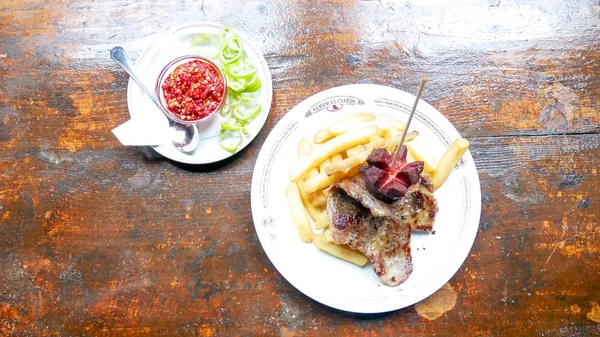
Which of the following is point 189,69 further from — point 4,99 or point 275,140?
point 4,99

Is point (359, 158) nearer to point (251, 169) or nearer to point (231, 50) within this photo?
point (251, 169)

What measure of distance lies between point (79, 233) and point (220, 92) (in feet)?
4.45

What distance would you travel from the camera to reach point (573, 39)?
3303 mm

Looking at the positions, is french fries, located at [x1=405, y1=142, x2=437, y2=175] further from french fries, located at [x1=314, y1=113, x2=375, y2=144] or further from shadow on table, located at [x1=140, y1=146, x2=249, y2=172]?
shadow on table, located at [x1=140, y1=146, x2=249, y2=172]

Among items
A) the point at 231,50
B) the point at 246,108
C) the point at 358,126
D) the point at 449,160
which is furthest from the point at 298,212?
the point at 231,50

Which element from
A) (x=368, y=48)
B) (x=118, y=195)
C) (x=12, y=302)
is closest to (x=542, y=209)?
(x=368, y=48)

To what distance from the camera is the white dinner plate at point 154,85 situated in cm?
312

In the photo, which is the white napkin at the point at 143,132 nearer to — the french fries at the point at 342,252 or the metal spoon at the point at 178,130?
the metal spoon at the point at 178,130

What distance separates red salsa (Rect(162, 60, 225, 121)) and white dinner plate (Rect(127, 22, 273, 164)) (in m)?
0.15

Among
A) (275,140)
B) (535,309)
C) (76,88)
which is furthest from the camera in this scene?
(76,88)

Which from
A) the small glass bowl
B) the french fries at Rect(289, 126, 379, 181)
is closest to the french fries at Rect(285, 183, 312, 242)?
the french fries at Rect(289, 126, 379, 181)

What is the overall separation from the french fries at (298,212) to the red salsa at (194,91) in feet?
2.36

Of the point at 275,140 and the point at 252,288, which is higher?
the point at 275,140

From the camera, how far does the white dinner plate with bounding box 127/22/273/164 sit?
10.2ft
